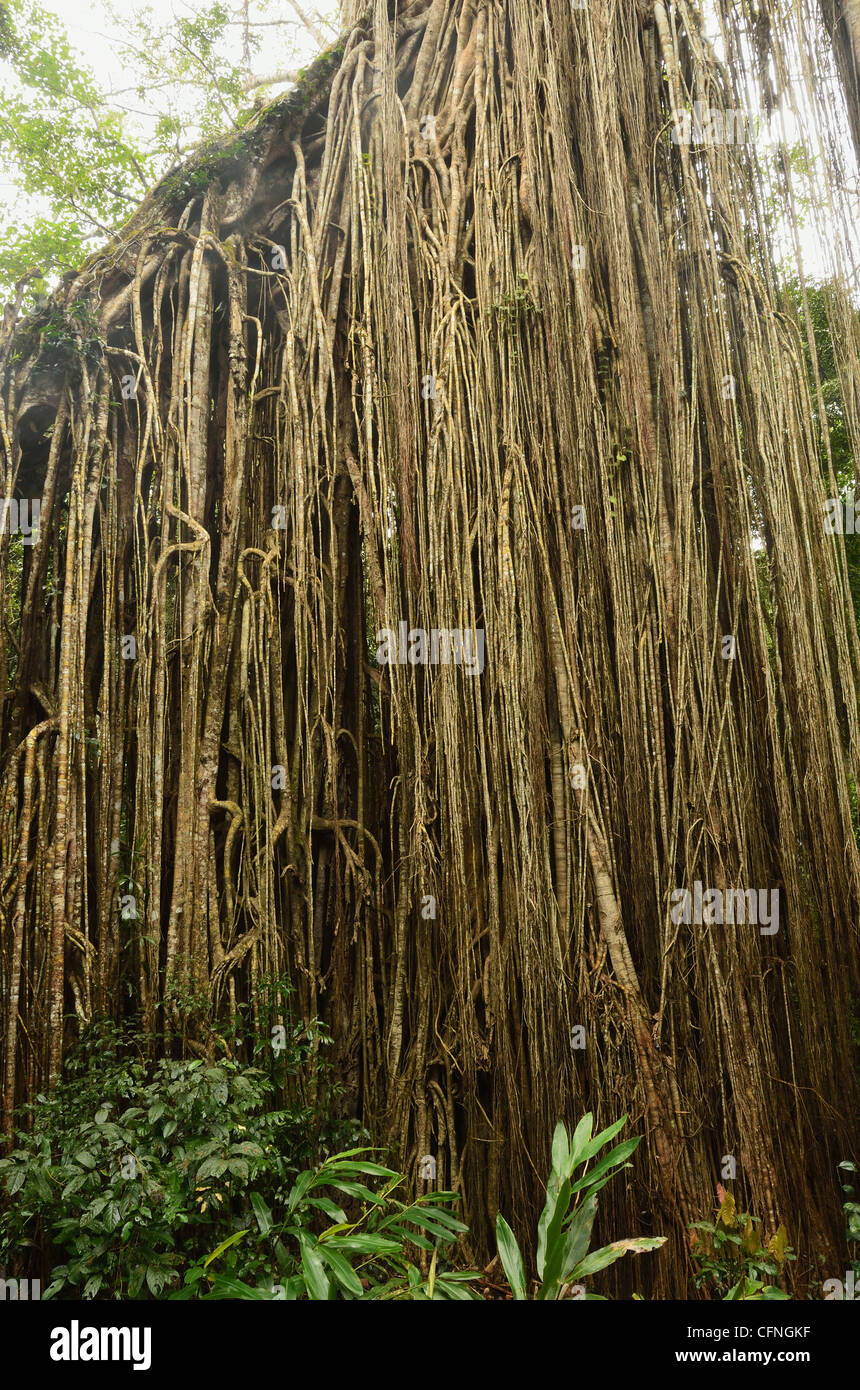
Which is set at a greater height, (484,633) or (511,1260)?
(484,633)

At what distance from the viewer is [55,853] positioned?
7.26ft

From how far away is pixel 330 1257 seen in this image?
130cm

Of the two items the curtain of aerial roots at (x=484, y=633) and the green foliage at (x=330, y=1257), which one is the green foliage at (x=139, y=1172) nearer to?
the green foliage at (x=330, y=1257)

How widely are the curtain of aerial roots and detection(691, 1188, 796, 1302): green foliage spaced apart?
3.2 inches

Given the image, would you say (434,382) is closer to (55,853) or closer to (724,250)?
(724,250)

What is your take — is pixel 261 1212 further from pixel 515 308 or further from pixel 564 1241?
pixel 515 308

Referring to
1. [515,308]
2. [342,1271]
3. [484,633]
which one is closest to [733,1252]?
[342,1271]

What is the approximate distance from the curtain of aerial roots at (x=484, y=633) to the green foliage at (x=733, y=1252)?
80 mm

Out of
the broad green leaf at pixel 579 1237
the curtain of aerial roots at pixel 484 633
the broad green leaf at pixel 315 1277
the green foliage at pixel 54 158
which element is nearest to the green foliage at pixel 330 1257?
the broad green leaf at pixel 315 1277

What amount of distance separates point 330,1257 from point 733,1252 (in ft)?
3.78

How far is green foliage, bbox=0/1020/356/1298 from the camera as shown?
5.02ft

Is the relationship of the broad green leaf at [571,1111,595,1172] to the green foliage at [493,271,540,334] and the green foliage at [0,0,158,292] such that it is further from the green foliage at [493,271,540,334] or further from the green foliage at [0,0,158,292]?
the green foliage at [0,0,158,292]

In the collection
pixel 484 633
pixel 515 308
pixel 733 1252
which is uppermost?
pixel 515 308

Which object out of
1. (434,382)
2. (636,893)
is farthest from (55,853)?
(434,382)
